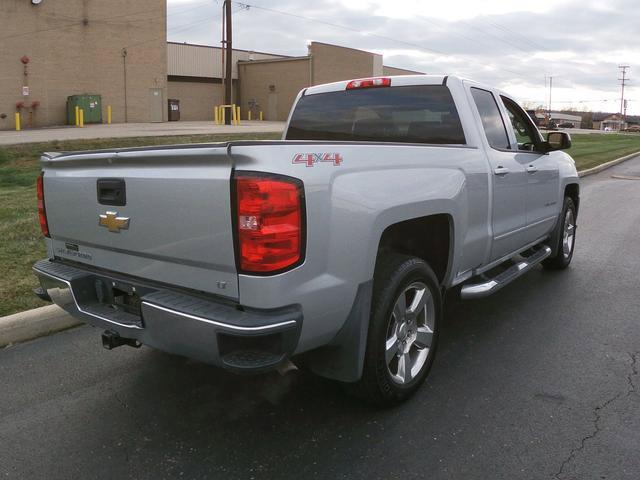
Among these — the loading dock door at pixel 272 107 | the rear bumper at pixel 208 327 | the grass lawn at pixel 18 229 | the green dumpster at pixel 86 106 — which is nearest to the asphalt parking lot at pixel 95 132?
the grass lawn at pixel 18 229

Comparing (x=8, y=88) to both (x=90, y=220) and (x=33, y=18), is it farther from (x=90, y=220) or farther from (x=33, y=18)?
(x=90, y=220)

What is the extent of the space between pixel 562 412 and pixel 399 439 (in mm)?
985

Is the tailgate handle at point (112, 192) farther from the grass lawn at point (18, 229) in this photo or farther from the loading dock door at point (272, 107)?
the loading dock door at point (272, 107)

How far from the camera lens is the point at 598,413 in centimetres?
335

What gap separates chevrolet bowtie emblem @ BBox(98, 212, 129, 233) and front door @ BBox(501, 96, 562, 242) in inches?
128

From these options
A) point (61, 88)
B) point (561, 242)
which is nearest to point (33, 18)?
point (61, 88)

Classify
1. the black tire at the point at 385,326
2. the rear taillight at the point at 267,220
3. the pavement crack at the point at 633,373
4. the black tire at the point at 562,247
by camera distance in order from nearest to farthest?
the rear taillight at the point at 267,220
the black tire at the point at 385,326
the pavement crack at the point at 633,373
the black tire at the point at 562,247

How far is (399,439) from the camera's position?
121 inches

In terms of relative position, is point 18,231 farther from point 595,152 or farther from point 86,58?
point 86,58

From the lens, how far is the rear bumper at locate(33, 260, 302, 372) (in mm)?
2586

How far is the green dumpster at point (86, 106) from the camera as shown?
31422 millimetres

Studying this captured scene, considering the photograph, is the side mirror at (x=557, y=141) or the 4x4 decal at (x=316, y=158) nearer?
the 4x4 decal at (x=316, y=158)

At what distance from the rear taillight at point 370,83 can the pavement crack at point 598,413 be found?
2.64m

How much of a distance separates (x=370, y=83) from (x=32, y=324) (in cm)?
314
